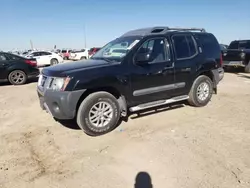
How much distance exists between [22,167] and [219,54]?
5506 mm

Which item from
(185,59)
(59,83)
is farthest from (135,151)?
(185,59)

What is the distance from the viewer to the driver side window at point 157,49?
4.89 meters

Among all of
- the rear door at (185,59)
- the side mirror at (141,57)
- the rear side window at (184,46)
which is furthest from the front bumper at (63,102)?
the rear side window at (184,46)

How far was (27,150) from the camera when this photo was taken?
12.5 feet

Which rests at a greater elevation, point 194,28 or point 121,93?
point 194,28

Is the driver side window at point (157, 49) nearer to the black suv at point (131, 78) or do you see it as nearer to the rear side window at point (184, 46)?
the black suv at point (131, 78)

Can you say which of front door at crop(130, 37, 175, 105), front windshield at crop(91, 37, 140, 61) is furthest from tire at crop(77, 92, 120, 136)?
front windshield at crop(91, 37, 140, 61)

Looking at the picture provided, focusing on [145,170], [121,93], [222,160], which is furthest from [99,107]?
[222,160]

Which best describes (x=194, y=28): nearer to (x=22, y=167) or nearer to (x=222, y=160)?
(x=222, y=160)

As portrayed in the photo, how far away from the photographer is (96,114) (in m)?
4.28

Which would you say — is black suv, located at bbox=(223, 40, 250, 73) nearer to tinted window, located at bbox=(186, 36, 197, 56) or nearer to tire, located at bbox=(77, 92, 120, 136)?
tinted window, located at bbox=(186, 36, 197, 56)

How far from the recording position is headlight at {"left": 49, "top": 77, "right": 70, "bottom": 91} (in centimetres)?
396

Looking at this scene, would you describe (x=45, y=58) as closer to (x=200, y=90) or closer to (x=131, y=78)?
(x=200, y=90)

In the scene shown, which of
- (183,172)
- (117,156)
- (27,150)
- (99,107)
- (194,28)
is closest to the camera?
(183,172)
